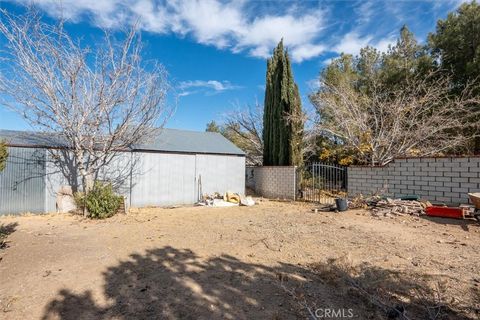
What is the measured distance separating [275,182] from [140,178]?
6164 millimetres

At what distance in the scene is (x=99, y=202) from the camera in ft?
27.6

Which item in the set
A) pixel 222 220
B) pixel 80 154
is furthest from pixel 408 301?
pixel 80 154

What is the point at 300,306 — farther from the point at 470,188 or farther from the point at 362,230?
the point at 470,188

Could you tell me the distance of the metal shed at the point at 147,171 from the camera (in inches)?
367

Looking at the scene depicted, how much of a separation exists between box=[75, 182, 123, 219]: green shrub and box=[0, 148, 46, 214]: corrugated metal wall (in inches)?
72.4

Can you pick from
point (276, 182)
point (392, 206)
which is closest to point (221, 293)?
point (392, 206)

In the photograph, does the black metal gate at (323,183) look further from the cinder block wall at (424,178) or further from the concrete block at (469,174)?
the concrete block at (469,174)

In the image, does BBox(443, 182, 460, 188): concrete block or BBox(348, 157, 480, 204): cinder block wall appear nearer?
BBox(348, 157, 480, 204): cinder block wall

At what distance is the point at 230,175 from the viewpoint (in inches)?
559

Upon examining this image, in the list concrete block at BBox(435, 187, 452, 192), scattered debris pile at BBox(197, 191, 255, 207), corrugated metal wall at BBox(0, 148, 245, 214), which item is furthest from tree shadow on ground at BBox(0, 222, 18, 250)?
concrete block at BBox(435, 187, 452, 192)

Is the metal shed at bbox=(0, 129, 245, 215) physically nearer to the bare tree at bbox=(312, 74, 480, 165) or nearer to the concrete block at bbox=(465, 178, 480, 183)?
the bare tree at bbox=(312, 74, 480, 165)

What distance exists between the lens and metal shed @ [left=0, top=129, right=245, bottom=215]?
367 inches

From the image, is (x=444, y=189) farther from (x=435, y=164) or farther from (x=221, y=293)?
(x=221, y=293)

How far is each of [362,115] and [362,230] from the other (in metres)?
7.76
